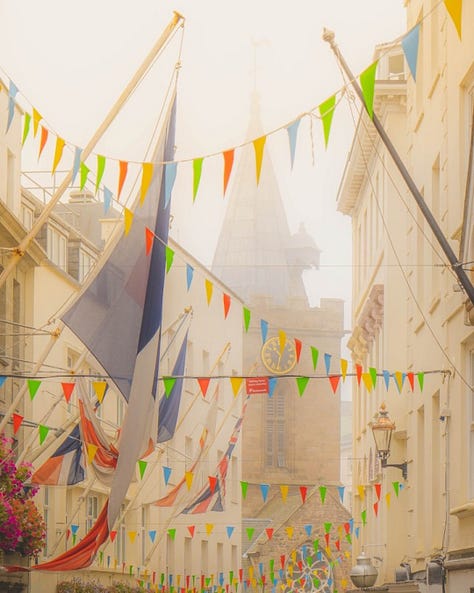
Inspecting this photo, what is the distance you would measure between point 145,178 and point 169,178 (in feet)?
1.75

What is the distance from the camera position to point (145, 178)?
1800cm

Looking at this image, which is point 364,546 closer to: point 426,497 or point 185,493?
point 185,493

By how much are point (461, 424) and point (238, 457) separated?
3840 cm

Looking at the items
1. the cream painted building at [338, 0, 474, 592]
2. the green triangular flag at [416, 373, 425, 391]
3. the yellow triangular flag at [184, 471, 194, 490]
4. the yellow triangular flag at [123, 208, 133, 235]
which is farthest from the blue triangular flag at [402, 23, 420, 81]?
the yellow triangular flag at [184, 471, 194, 490]

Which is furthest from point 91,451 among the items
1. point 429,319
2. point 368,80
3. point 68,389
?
point 368,80

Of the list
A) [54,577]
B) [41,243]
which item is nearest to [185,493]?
[54,577]

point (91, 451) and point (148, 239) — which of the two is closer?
point (148, 239)

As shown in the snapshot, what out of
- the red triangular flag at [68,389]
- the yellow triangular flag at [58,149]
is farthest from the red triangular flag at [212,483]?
the yellow triangular flag at [58,149]

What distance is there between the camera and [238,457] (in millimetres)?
56906

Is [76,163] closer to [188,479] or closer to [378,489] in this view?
[378,489]

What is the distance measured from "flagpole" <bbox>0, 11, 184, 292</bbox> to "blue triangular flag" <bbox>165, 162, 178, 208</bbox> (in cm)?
85

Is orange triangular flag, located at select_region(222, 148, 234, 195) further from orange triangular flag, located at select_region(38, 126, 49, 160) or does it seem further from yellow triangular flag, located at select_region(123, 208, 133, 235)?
yellow triangular flag, located at select_region(123, 208, 133, 235)

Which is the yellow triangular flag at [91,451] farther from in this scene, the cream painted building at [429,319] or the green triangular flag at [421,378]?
the green triangular flag at [421,378]

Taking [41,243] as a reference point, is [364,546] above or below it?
below
